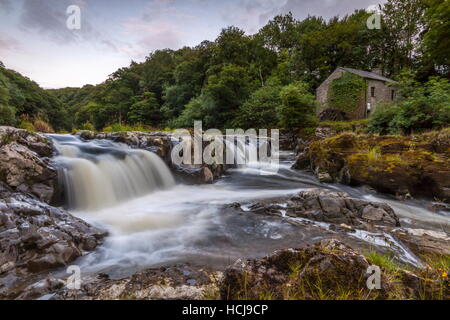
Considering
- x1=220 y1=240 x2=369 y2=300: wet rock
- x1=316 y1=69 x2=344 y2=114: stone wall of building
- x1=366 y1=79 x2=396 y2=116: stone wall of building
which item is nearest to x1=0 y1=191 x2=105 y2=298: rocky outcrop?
x1=220 y1=240 x2=369 y2=300: wet rock

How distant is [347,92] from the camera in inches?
949

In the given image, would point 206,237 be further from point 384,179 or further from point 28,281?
point 384,179

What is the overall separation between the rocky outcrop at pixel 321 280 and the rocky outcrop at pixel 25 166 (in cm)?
455

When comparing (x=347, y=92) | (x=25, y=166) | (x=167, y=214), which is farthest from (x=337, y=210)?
(x=347, y=92)

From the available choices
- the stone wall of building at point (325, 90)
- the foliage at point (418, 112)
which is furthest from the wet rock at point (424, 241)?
the stone wall of building at point (325, 90)

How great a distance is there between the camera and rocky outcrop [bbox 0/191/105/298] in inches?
104

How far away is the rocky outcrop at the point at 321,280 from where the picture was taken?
1.69 metres

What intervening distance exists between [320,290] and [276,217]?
10.7 feet

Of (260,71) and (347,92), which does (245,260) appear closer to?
(347,92)

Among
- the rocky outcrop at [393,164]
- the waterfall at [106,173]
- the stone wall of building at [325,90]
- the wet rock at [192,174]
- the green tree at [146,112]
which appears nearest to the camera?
the waterfall at [106,173]

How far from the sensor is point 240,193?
7547 mm

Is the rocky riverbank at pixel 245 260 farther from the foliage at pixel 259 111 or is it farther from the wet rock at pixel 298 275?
the foliage at pixel 259 111

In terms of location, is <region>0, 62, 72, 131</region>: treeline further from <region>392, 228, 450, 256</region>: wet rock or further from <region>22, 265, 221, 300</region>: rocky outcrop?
<region>392, 228, 450, 256</region>: wet rock
